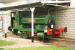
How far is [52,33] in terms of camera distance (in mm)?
23391

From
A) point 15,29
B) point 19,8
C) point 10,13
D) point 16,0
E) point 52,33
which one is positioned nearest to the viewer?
point 52,33

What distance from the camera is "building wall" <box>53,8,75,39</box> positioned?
25906 millimetres

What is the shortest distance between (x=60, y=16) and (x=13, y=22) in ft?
16.7

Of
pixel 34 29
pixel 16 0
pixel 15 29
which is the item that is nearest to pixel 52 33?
pixel 34 29

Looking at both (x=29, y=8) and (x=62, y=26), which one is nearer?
(x=29, y=8)

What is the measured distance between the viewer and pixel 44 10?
87.5ft

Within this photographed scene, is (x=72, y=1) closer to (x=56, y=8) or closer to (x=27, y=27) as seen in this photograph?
(x=56, y=8)

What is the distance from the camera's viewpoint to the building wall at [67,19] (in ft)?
85.0

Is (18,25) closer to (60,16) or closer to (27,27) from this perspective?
(27,27)

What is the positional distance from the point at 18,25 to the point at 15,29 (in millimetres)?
805

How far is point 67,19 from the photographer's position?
26.3 meters

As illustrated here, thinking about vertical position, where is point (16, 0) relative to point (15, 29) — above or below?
above

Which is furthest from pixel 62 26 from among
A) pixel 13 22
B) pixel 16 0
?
pixel 16 0

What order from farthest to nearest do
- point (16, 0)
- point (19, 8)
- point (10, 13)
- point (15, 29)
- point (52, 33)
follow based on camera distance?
point (16, 0) < point (10, 13) < point (15, 29) < point (19, 8) < point (52, 33)
